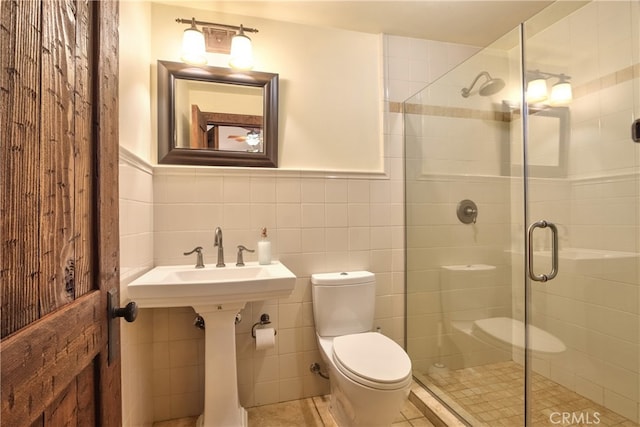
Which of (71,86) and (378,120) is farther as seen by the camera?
(378,120)

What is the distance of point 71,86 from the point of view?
19.0 inches

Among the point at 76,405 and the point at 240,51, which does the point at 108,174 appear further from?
the point at 240,51

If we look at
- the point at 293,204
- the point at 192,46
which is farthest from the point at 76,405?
the point at 192,46

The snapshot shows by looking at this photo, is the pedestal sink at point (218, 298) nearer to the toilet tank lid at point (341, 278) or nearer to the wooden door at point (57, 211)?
the toilet tank lid at point (341, 278)

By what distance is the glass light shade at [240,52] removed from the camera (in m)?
1.64

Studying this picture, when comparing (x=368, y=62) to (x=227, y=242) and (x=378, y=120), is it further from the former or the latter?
(x=227, y=242)

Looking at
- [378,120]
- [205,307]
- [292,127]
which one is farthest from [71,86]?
[378,120]

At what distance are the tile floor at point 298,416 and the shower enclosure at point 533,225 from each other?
0.21 m

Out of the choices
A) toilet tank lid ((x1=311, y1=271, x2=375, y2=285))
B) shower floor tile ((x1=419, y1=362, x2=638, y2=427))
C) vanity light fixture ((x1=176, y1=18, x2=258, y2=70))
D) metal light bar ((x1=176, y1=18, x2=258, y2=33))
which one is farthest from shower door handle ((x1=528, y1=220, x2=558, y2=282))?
metal light bar ((x1=176, y1=18, x2=258, y2=33))

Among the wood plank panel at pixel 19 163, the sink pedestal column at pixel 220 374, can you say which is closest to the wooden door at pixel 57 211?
the wood plank panel at pixel 19 163

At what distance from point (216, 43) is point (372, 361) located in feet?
6.06

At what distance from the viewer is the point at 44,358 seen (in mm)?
387

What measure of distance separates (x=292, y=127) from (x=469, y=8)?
1221 mm

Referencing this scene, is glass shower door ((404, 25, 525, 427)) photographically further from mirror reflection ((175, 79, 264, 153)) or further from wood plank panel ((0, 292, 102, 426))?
wood plank panel ((0, 292, 102, 426))
